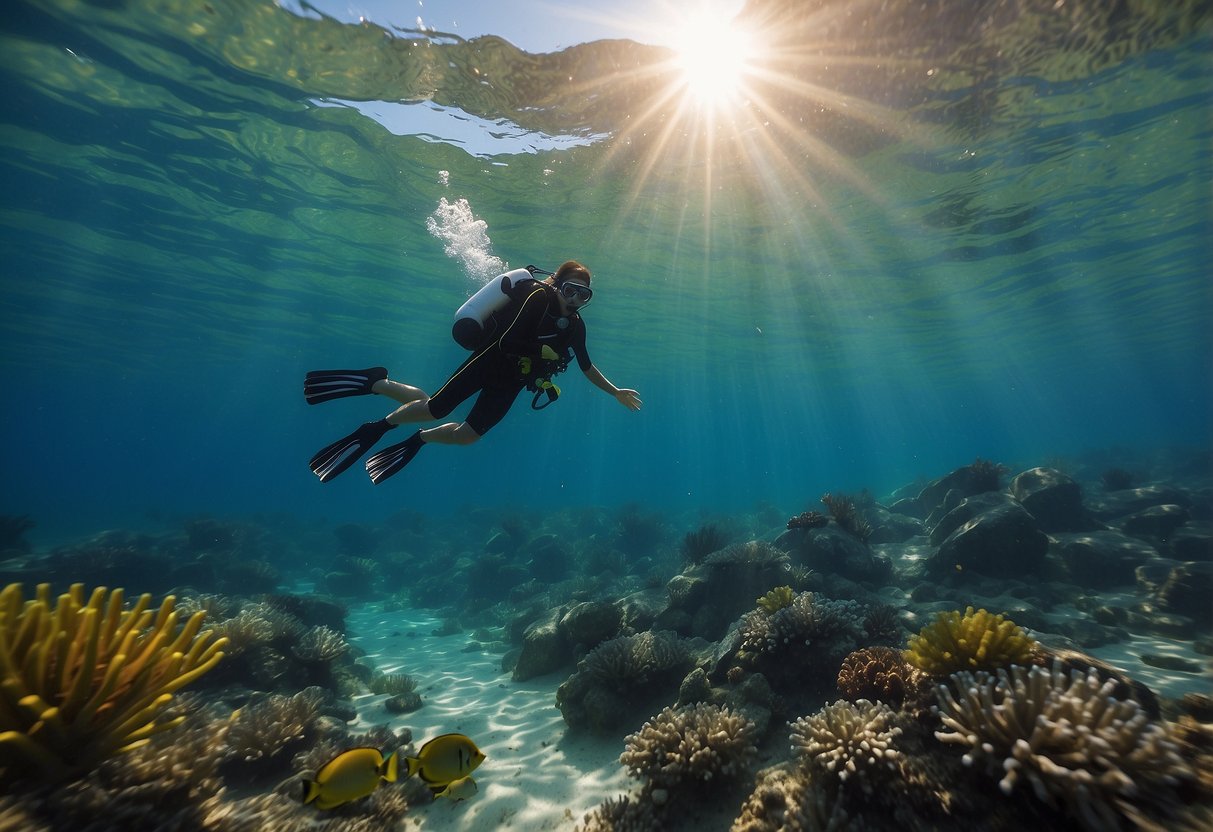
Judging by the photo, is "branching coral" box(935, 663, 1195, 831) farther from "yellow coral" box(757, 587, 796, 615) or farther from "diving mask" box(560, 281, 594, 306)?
"diving mask" box(560, 281, 594, 306)

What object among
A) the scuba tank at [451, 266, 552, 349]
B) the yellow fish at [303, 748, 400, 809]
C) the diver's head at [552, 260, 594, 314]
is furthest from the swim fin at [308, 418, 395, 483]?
the yellow fish at [303, 748, 400, 809]

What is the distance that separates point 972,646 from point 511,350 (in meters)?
5.25

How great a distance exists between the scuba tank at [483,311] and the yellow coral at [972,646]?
5.45m

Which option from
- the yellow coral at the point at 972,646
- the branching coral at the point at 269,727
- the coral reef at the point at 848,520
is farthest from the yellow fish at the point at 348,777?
the coral reef at the point at 848,520

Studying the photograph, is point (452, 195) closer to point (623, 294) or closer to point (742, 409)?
point (623, 294)

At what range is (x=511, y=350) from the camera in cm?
574

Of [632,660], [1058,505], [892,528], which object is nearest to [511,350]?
[632,660]

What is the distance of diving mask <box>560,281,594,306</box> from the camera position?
Answer: 226 inches

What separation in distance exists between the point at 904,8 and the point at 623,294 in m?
17.3

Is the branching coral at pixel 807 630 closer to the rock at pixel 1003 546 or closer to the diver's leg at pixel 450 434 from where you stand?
the diver's leg at pixel 450 434

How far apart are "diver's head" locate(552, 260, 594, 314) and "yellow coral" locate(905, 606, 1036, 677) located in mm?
4712

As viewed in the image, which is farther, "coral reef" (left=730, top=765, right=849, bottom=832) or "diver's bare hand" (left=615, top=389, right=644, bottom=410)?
→ "diver's bare hand" (left=615, top=389, right=644, bottom=410)

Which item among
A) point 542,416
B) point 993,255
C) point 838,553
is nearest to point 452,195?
point 838,553

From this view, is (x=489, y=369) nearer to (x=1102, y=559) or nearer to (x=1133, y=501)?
(x=1102, y=559)
